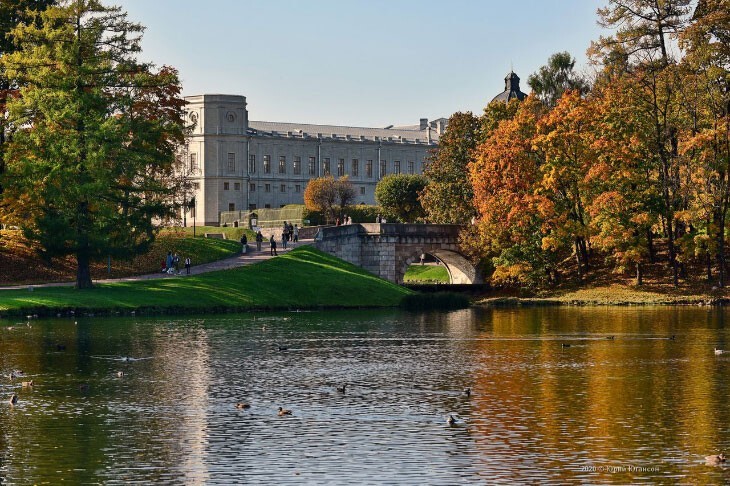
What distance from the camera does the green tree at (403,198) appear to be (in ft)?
489

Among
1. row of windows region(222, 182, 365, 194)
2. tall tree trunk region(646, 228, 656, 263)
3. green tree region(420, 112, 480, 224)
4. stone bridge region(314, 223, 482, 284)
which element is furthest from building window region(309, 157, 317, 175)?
tall tree trunk region(646, 228, 656, 263)

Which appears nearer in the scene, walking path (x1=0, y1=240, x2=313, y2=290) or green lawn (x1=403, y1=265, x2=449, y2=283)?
walking path (x1=0, y1=240, x2=313, y2=290)

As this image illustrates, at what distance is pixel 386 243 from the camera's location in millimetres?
105125

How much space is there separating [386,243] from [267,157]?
79.1 m

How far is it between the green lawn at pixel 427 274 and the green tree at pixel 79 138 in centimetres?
5206

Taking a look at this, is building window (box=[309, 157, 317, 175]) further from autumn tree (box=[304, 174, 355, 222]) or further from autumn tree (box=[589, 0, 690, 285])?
autumn tree (box=[589, 0, 690, 285])

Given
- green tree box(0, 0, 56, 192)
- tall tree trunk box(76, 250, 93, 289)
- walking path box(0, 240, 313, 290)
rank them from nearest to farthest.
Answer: tall tree trunk box(76, 250, 93, 289) < walking path box(0, 240, 313, 290) < green tree box(0, 0, 56, 192)

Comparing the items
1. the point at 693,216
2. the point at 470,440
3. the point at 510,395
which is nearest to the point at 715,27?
the point at 693,216

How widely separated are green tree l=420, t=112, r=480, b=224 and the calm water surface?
47109 millimetres

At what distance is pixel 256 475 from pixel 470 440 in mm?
6555

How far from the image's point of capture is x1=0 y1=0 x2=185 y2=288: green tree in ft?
251

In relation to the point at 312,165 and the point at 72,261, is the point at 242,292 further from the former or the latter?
the point at 312,165

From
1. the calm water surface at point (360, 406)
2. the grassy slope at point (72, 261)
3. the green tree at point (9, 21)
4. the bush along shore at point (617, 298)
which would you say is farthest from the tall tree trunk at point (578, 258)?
the green tree at point (9, 21)

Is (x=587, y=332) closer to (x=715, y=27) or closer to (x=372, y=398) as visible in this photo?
(x=372, y=398)
